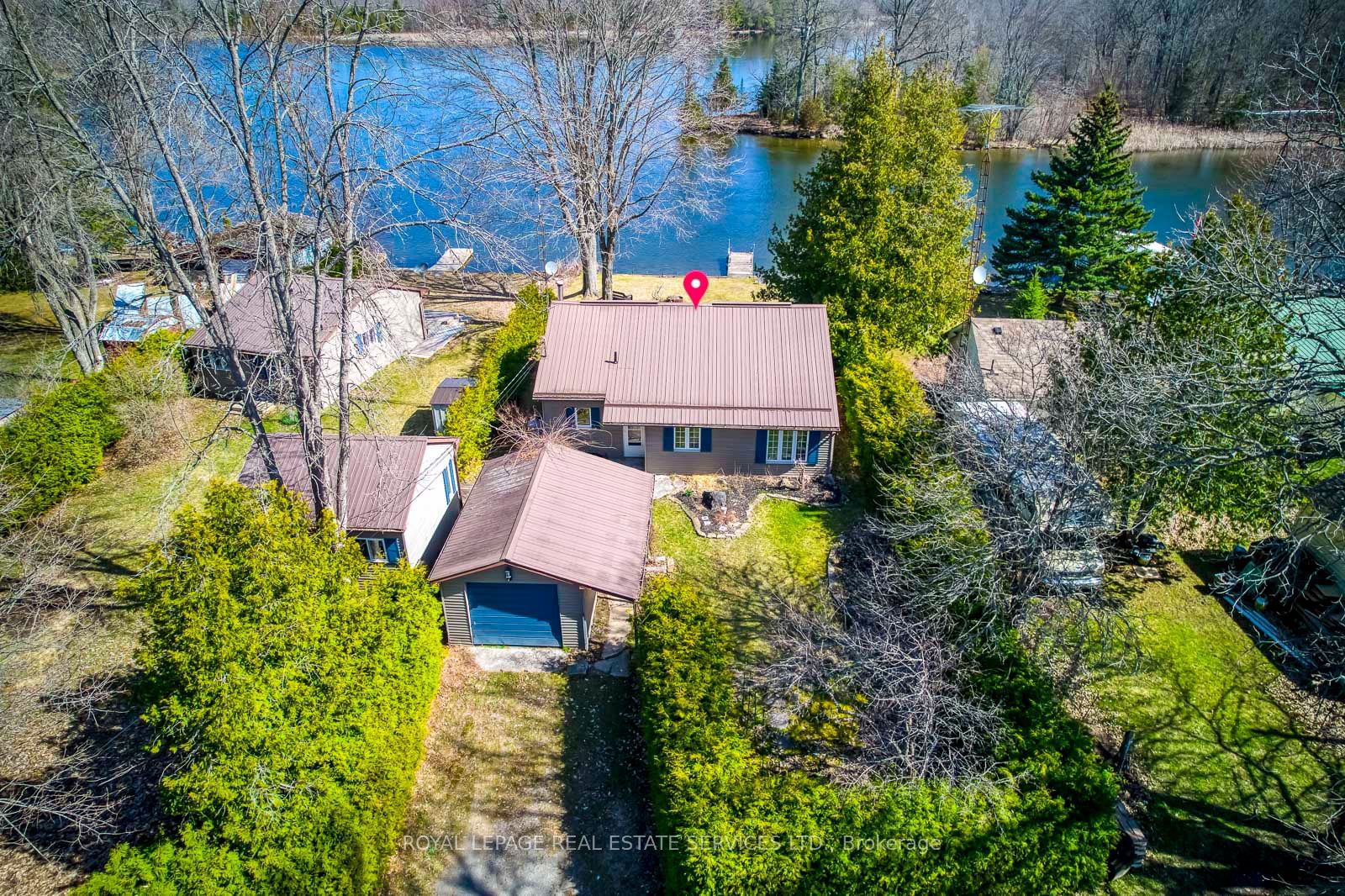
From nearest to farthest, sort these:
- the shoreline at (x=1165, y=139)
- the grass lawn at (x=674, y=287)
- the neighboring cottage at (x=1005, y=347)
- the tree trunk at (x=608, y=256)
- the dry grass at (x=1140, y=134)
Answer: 1. the neighboring cottage at (x=1005, y=347)
2. the tree trunk at (x=608, y=256)
3. the grass lawn at (x=674, y=287)
4. the shoreline at (x=1165, y=139)
5. the dry grass at (x=1140, y=134)

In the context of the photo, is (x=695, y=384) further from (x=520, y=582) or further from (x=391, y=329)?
(x=391, y=329)

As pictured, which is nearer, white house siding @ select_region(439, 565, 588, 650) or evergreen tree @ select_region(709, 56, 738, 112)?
white house siding @ select_region(439, 565, 588, 650)

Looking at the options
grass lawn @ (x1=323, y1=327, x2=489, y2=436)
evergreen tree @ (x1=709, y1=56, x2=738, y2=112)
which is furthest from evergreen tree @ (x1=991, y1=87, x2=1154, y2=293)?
grass lawn @ (x1=323, y1=327, x2=489, y2=436)

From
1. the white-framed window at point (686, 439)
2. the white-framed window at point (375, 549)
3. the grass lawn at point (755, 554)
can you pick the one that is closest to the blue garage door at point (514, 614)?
the white-framed window at point (375, 549)

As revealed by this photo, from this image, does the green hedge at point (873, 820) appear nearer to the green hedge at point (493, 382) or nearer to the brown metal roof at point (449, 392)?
the green hedge at point (493, 382)

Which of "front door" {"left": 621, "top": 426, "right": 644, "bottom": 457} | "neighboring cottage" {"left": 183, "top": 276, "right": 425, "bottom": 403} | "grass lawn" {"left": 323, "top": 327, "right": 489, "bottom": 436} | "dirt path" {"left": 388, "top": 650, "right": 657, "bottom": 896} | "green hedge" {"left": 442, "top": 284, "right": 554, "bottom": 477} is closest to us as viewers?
"dirt path" {"left": 388, "top": 650, "right": 657, "bottom": 896}

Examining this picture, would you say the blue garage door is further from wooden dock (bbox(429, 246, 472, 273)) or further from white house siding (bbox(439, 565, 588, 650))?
wooden dock (bbox(429, 246, 472, 273))
